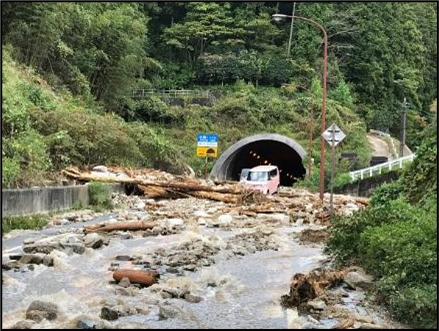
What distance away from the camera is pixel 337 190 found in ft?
110

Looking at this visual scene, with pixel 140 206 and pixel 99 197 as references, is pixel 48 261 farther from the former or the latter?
pixel 140 206

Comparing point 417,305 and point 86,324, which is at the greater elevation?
point 417,305

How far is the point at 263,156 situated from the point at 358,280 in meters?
41.6

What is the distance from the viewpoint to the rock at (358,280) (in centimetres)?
775

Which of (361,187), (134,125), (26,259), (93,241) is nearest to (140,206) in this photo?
(93,241)

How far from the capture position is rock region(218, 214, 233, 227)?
16.1m

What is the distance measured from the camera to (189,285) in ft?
27.0

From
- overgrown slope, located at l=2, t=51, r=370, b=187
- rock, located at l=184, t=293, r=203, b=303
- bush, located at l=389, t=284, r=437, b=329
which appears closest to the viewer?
bush, located at l=389, t=284, r=437, b=329

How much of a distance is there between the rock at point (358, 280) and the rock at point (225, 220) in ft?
26.6

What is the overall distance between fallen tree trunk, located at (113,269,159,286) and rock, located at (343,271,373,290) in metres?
2.74

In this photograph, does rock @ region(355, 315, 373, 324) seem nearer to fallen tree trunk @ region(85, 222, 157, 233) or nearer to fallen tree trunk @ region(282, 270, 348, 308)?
fallen tree trunk @ region(282, 270, 348, 308)

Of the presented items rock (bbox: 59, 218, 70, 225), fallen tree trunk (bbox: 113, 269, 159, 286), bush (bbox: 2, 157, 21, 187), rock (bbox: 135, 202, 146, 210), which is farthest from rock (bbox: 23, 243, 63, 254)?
rock (bbox: 135, 202, 146, 210)

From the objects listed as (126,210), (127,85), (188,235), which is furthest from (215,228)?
(127,85)

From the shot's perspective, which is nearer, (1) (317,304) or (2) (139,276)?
(1) (317,304)
